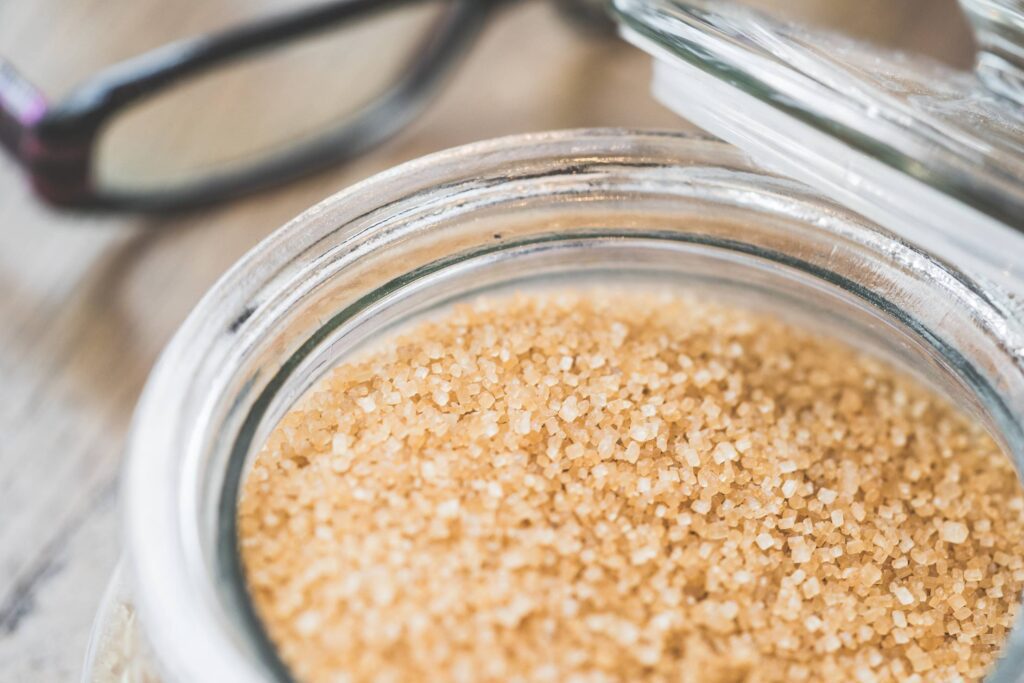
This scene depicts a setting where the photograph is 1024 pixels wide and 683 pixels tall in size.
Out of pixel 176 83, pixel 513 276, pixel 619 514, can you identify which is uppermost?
pixel 176 83

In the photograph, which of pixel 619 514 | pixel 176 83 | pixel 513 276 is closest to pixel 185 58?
pixel 176 83

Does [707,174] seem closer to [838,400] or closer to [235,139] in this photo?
[838,400]

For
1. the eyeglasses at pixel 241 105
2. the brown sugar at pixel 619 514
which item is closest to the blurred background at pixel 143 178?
the eyeglasses at pixel 241 105

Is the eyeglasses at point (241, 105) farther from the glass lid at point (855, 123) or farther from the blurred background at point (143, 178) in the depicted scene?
the glass lid at point (855, 123)

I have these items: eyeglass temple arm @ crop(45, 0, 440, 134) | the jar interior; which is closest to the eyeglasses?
eyeglass temple arm @ crop(45, 0, 440, 134)

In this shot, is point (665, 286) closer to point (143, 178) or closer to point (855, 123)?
point (855, 123)

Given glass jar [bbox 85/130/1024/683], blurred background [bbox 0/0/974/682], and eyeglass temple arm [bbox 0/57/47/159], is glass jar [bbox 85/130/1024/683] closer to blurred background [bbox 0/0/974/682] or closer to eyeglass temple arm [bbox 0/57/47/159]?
blurred background [bbox 0/0/974/682]

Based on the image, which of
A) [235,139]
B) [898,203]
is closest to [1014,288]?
[898,203]
